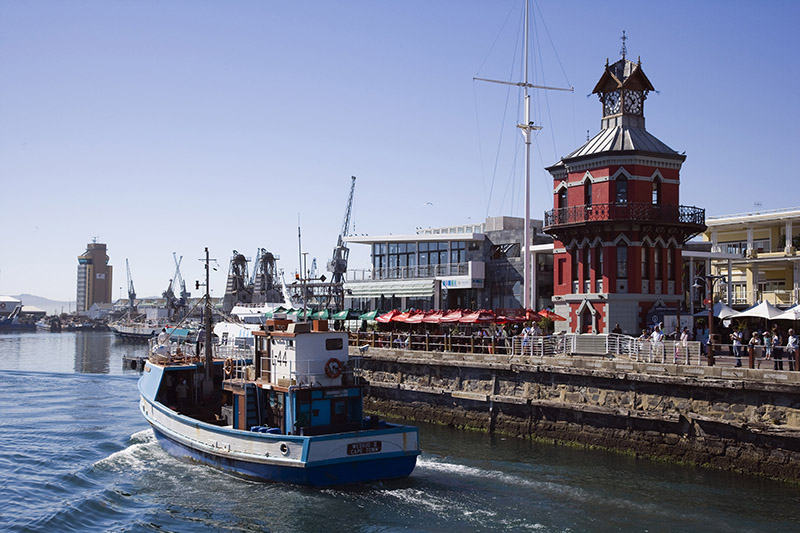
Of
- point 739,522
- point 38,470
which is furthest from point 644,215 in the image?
point 38,470

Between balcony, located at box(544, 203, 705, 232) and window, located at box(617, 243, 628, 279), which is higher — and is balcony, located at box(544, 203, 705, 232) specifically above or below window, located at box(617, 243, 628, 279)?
above

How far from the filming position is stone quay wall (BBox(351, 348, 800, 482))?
26.4 meters

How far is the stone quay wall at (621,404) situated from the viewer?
26375 millimetres

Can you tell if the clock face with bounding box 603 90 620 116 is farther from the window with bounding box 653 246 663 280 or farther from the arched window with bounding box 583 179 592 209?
the window with bounding box 653 246 663 280

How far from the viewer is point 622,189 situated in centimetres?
4253

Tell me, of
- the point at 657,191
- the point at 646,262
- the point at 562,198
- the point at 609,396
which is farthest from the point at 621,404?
the point at 562,198

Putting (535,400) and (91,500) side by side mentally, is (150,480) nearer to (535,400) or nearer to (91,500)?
(91,500)

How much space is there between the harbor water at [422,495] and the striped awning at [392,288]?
87.6 ft

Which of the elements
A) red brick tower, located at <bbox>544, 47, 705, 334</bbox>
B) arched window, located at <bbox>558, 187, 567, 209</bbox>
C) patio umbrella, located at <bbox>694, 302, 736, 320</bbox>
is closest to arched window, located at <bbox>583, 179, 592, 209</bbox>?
red brick tower, located at <bbox>544, 47, 705, 334</bbox>

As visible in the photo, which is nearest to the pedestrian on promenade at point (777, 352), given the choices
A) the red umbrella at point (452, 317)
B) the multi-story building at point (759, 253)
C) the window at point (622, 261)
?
the window at point (622, 261)

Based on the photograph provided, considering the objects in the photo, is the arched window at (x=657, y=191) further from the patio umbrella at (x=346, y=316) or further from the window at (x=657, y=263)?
the patio umbrella at (x=346, y=316)

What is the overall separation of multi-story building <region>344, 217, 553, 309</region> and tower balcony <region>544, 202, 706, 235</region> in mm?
12202

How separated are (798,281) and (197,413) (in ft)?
162

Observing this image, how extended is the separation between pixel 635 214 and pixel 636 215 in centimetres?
8
